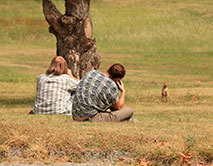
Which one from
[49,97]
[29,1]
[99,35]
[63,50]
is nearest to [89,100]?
[49,97]

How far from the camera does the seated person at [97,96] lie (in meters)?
9.34

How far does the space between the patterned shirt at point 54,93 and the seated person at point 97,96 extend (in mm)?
1111

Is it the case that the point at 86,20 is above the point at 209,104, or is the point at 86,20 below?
above

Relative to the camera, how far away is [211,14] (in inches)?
1893

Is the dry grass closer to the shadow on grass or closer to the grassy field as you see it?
the grassy field

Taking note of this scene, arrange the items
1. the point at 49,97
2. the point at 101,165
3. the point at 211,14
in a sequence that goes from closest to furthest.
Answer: the point at 101,165
the point at 49,97
the point at 211,14

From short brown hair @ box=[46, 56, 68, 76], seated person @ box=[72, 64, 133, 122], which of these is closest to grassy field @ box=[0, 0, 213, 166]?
seated person @ box=[72, 64, 133, 122]

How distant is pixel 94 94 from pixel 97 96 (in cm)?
6

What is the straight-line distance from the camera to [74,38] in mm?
15461

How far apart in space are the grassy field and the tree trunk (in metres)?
1.60

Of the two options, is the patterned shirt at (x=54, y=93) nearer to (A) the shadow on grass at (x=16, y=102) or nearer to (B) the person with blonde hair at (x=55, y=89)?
(B) the person with blonde hair at (x=55, y=89)

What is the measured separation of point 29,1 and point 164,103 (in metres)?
39.5

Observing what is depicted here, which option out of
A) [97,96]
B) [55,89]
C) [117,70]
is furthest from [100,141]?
[55,89]

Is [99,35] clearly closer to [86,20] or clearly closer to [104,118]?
[86,20]
